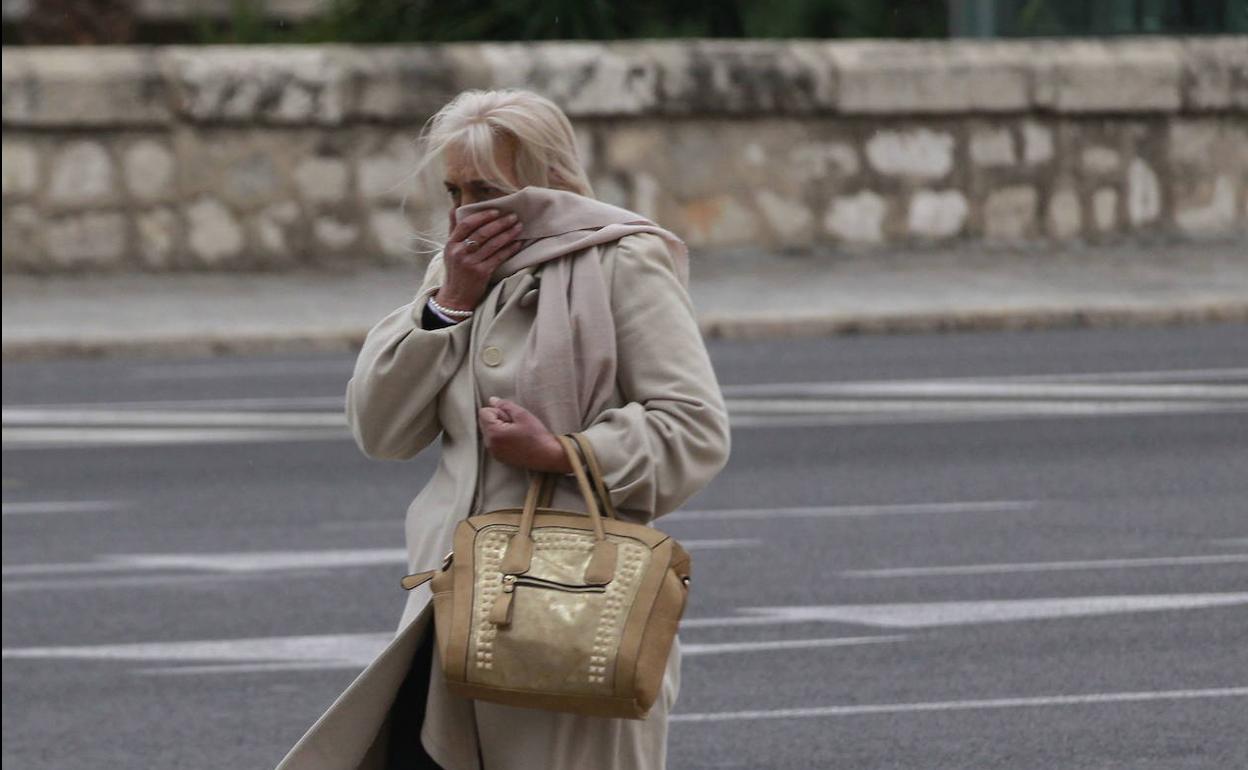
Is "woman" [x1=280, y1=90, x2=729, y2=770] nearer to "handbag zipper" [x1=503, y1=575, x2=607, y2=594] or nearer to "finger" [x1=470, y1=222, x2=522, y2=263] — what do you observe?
"finger" [x1=470, y1=222, x2=522, y2=263]

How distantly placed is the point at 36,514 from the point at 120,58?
741 centimetres

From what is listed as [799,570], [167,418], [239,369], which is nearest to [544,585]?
[799,570]

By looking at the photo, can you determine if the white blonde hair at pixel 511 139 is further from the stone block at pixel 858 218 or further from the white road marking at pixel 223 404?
the stone block at pixel 858 218

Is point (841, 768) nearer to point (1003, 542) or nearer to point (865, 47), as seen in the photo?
point (1003, 542)

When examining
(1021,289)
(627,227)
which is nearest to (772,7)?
(1021,289)

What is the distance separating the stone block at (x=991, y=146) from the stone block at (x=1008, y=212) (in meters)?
0.27

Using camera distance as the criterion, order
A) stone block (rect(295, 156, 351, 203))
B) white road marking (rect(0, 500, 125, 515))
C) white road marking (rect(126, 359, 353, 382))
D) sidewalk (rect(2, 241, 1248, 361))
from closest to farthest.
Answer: white road marking (rect(0, 500, 125, 515)), white road marking (rect(126, 359, 353, 382)), sidewalk (rect(2, 241, 1248, 361)), stone block (rect(295, 156, 351, 203))

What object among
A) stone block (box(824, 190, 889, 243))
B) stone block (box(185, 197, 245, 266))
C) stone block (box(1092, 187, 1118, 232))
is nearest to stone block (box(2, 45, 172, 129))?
stone block (box(185, 197, 245, 266))

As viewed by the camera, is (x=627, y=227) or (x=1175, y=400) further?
(x=1175, y=400)

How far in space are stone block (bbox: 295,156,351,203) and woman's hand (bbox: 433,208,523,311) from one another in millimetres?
13311

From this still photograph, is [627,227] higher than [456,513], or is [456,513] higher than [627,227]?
[627,227]

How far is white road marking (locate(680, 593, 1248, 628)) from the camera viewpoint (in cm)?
764

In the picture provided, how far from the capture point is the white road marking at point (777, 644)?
7.34 meters

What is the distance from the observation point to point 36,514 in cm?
992
